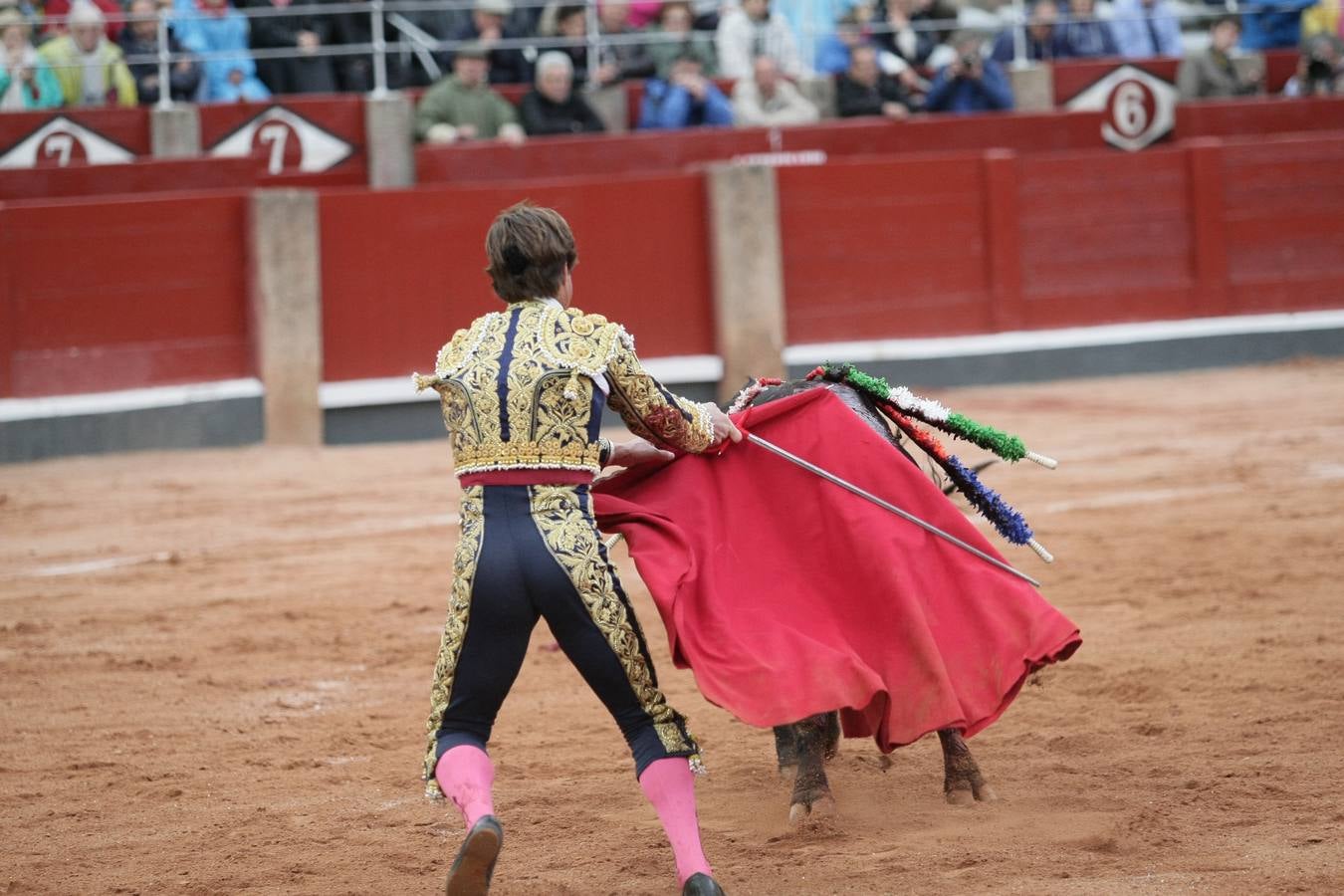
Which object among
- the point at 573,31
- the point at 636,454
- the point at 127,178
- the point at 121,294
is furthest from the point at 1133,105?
the point at 636,454

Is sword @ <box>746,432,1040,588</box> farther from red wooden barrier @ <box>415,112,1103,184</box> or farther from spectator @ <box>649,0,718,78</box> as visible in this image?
spectator @ <box>649,0,718,78</box>

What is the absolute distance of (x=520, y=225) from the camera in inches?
107

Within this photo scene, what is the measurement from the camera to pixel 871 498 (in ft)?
10.6

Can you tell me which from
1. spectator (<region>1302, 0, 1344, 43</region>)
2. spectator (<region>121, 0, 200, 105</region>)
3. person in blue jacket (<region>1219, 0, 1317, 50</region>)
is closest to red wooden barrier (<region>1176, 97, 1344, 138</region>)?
spectator (<region>1302, 0, 1344, 43</region>)

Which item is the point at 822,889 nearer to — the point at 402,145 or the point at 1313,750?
the point at 1313,750

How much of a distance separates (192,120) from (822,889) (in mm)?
7596

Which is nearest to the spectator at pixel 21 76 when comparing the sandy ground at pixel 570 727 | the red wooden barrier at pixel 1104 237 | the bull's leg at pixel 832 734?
the sandy ground at pixel 570 727

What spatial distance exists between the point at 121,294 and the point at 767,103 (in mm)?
3880

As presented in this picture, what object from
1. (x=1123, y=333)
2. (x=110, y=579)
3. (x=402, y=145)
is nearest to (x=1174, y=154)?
(x=1123, y=333)

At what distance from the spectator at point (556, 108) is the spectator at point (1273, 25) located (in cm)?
513

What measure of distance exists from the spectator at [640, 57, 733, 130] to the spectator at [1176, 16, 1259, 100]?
127 inches

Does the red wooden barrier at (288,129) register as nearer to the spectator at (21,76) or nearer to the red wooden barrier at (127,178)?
the red wooden barrier at (127,178)

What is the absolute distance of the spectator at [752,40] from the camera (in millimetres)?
10367

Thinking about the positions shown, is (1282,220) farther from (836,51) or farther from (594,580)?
(594,580)
